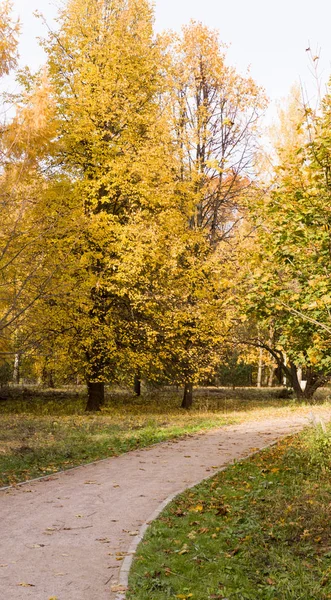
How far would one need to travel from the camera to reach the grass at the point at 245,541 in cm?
527

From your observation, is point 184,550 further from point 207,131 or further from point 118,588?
point 207,131

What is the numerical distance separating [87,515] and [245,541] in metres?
2.33

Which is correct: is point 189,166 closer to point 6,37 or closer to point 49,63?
point 49,63

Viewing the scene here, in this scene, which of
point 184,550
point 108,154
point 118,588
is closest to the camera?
point 118,588

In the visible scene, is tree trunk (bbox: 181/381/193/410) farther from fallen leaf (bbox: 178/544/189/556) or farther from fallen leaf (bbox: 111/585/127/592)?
fallen leaf (bbox: 111/585/127/592)

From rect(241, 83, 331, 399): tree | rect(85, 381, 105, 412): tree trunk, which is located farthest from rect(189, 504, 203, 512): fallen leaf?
rect(85, 381, 105, 412): tree trunk

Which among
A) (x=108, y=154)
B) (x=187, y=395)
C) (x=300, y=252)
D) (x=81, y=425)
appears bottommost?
(x=81, y=425)

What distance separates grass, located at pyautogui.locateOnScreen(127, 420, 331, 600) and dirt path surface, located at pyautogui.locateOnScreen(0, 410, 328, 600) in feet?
1.36

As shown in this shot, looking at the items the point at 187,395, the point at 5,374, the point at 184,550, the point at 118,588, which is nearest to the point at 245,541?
the point at 184,550

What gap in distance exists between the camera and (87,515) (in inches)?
304

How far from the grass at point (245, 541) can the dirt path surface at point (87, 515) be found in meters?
0.41

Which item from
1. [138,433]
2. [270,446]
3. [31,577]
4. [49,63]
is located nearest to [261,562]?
[31,577]

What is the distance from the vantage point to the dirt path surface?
18.2ft

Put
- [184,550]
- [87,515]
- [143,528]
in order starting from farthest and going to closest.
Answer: [87,515]
[143,528]
[184,550]
